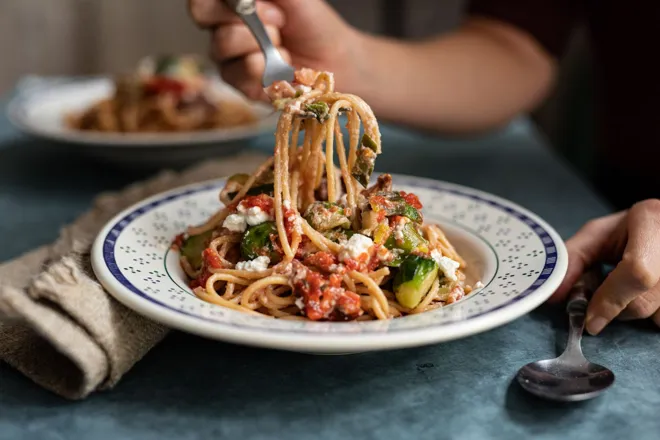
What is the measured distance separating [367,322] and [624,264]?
0.73m

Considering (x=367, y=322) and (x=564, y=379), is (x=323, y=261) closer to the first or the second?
(x=367, y=322)

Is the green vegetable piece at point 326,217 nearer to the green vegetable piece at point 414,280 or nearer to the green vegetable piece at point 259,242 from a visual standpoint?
the green vegetable piece at point 259,242

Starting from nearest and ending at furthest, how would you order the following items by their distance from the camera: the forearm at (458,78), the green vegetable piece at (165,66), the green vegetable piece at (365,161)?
the green vegetable piece at (365,161) < the forearm at (458,78) < the green vegetable piece at (165,66)

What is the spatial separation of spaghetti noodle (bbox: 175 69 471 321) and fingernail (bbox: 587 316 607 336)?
34 cm

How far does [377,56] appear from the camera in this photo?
364 centimetres

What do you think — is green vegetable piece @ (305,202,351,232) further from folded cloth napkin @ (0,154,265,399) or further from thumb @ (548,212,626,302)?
thumb @ (548,212,626,302)

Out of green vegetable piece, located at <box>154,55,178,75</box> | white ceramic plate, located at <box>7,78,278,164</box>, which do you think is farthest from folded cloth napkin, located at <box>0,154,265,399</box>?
green vegetable piece, located at <box>154,55,178,75</box>

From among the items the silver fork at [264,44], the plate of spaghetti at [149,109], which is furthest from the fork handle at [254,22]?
the plate of spaghetti at [149,109]

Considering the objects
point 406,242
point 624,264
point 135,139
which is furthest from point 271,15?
point 624,264

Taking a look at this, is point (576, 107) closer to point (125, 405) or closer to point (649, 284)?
point (649, 284)

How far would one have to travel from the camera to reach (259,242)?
220cm

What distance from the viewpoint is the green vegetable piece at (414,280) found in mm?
2014

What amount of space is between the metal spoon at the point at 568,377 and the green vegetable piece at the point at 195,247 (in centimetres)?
103

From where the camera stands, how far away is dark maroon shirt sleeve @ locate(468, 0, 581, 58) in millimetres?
4312
